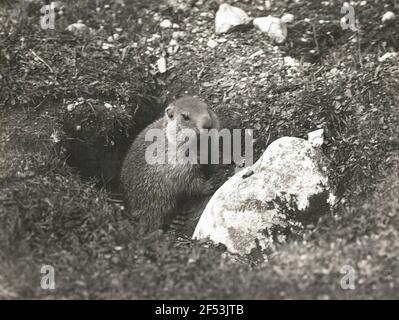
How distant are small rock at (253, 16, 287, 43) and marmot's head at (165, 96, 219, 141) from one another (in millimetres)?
1189

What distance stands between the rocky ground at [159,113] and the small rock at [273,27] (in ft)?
0.25

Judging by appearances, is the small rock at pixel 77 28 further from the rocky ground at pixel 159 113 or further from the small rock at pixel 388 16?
the small rock at pixel 388 16

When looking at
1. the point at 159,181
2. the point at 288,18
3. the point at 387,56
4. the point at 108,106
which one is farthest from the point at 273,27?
the point at 159,181

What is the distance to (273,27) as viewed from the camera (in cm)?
712

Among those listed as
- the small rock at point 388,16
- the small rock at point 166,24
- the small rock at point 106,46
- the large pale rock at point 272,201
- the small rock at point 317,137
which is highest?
the small rock at point 166,24

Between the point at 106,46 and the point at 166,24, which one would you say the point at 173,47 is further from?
the point at 106,46

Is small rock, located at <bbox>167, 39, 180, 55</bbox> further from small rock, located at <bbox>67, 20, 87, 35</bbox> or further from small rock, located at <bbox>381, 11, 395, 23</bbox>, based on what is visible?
small rock, located at <bbox>381, 11, 395, 23</bbox>

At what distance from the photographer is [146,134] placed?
6.83 m

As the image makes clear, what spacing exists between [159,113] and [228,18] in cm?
130

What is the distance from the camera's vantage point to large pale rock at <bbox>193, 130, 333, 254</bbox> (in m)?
5.48

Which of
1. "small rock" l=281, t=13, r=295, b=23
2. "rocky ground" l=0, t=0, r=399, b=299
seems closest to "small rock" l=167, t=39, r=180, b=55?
"rocky ground" l=0, t=0, r=399, b=299

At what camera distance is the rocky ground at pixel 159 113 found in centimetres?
458

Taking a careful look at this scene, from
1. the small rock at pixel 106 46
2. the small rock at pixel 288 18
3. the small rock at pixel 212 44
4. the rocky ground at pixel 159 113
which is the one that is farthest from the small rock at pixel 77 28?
the small rock at pixel 288 18
